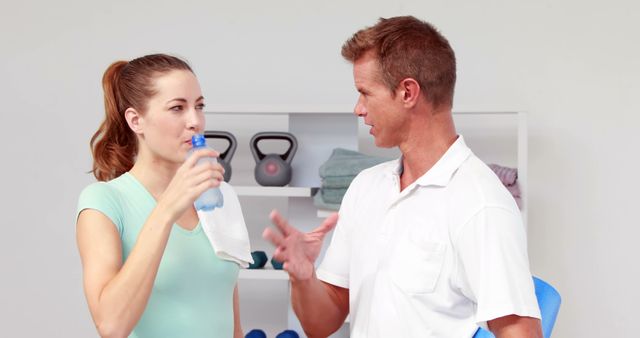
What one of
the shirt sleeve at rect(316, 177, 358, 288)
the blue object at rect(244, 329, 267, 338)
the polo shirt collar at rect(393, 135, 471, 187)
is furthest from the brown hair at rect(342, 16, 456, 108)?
the blue object at rect(244, 329, 267, 338)

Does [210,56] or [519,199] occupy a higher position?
[210,56]

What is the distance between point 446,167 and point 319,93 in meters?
1.94

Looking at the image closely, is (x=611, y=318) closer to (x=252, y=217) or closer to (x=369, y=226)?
(x=252, y=217)

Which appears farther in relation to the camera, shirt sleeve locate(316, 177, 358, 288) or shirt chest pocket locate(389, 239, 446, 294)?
shirt sleeve locate(316, 177, 358, 288)

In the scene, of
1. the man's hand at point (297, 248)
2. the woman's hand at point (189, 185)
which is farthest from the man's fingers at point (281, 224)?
the woman's hand at point (189, 185)

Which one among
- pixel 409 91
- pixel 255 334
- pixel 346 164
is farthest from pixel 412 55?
pixel 255 334

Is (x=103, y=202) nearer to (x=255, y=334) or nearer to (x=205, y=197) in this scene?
(x=205, y=197)

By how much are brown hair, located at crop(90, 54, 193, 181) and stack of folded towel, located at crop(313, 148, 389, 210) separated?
51.9 inches

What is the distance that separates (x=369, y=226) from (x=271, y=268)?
1636 mm

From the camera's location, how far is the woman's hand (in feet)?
4.76

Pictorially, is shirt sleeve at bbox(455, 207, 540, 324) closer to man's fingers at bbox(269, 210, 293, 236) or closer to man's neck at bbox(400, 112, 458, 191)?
man's neck at bbox(400, 112, 458, 191)

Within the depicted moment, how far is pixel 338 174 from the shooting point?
9.98 ft

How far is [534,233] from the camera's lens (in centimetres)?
341

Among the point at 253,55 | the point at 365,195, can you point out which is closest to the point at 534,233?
the point at 253,55
